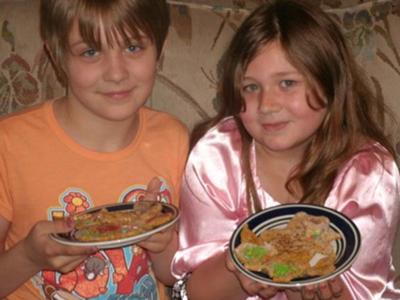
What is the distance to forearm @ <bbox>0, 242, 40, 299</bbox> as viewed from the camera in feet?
4.99

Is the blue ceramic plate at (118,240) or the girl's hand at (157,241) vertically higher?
the blue ceramic plate at (118,240)

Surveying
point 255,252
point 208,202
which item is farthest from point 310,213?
point 208,202

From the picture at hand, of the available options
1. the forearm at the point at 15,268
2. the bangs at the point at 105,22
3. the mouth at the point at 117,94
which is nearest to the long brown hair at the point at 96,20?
the bangs at the point at 105,22

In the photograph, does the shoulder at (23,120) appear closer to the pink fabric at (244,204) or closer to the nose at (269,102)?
the pink fabric at (244,204)

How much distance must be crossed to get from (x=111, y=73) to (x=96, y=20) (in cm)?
11

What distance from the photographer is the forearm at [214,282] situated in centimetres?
156

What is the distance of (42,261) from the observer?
1.50 meters

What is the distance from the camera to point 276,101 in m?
1.49

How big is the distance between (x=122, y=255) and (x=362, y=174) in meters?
0.58

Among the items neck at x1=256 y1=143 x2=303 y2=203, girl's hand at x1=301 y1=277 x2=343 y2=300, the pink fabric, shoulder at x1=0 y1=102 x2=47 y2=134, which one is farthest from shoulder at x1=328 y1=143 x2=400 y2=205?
shoulder at x1=0 y1=102 x2=47 y2=134

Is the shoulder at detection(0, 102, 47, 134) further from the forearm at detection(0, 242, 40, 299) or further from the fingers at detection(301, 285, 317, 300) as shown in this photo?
the fingers at detection(301, 285, 317, 300)

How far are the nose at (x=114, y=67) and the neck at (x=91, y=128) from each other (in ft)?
0.56

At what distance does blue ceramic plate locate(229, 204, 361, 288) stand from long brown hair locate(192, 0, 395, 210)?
174 mm

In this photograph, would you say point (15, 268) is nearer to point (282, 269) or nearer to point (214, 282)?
point (214, 282)
